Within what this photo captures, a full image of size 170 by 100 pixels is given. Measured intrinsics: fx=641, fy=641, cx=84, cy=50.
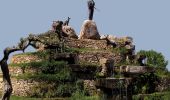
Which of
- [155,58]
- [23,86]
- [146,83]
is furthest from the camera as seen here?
[155,58]

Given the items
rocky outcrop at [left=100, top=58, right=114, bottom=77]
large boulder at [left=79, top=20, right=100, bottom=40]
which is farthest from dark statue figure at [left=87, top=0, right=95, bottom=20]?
rocky outcrop at [left=100, top=58, right=114, bottom=77]

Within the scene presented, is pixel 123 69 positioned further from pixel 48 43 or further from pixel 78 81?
pixel 48 43

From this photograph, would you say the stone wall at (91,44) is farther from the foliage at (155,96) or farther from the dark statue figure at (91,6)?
the foliage at (155,96)

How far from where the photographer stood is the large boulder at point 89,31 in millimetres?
52938

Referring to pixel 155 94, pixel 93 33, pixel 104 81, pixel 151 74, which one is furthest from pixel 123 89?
pixel 93 33

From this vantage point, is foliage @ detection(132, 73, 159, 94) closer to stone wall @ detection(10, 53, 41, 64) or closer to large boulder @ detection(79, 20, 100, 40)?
stone wall @ detection(10, 53, 41, 64)

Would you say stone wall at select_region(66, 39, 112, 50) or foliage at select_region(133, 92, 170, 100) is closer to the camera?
foliage at select_region(133, 92, 170, 100)

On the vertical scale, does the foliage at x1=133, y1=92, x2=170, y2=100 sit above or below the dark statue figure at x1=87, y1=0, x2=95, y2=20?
below

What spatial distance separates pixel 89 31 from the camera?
53094 millimetres

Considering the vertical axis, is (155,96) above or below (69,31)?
below

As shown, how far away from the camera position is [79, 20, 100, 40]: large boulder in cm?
5294

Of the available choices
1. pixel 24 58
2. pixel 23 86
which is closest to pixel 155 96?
pixel 23 86

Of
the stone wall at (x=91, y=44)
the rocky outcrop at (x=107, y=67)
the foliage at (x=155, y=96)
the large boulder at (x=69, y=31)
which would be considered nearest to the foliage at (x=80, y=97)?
the rocky outcrop at (x=107, y=67)

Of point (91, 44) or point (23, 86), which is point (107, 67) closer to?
point (23, 86)
